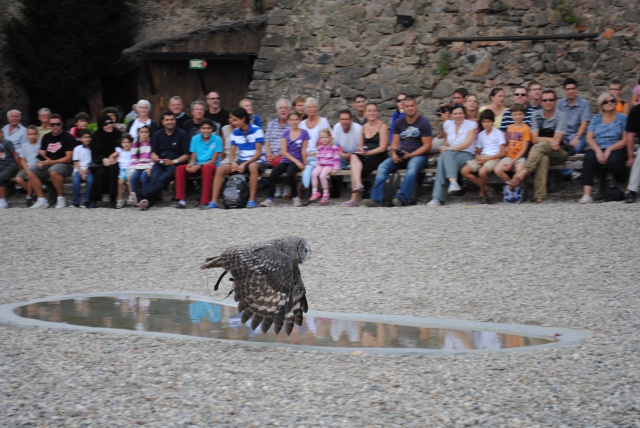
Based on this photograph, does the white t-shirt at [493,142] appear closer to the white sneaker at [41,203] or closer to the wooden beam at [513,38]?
the wooden beam at [513,38]

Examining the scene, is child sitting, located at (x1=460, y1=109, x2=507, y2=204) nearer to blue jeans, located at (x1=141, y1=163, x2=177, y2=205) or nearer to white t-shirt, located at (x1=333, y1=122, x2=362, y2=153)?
white t-shirt, located at (x1=333, y1=122, x2=362, y2=153)

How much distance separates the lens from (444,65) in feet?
54.3

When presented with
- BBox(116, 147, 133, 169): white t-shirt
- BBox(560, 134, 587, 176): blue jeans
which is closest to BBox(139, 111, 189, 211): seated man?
BBox(116, 147, 133, 169): white t-shirt

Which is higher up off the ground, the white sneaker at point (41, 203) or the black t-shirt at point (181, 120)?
the black t-shirt at point (181, 120)

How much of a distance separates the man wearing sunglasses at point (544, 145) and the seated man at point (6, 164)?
8.46 metres

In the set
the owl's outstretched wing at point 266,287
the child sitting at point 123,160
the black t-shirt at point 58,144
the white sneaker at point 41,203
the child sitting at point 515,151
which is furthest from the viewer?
the black t-shirt at point 58,144

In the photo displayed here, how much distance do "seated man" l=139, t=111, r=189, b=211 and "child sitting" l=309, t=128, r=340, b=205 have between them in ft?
7.02

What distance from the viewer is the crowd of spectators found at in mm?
12227

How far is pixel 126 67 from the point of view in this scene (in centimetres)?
2041

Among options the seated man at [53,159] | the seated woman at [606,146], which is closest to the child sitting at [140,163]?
the seated man at [53,159]

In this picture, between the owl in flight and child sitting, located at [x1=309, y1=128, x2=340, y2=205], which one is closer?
the owl in flight

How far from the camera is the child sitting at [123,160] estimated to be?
13966 millimetres

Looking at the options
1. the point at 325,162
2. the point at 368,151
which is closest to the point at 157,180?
the point at 325,162

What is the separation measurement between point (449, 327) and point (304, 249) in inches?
52.1
